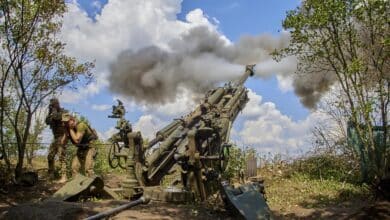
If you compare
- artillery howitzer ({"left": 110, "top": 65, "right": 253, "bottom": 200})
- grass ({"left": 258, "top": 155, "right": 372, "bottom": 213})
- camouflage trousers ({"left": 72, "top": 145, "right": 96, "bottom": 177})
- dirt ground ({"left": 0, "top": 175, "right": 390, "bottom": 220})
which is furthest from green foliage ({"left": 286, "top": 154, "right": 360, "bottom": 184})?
camouflage trousers ({"left": 72, "top": 145, "right": 96, "bottom": 177})

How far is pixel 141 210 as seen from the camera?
890 centimetres

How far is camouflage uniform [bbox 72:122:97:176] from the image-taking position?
40.1 ft

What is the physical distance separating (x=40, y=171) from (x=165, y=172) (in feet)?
A: 15.0

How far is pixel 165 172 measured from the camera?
10938mm

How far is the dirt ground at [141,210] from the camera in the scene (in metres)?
7.64

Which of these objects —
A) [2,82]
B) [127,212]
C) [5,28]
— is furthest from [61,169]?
[127,212]

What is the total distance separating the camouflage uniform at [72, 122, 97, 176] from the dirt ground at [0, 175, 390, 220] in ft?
2.81

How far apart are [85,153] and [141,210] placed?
391 cm

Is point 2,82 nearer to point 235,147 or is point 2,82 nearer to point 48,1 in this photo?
point 48,1

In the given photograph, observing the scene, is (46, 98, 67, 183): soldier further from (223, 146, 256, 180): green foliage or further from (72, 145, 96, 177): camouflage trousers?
(223, 146, 256, 180): green foliage

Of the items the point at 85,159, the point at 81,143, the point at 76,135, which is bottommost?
the point at 85,159

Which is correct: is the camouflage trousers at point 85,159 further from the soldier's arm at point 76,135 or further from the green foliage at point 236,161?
the green foliage at point 236,161

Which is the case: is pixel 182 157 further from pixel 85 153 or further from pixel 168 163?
pixel 85 153

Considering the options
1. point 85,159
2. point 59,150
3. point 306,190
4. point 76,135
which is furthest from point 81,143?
point 306,190
